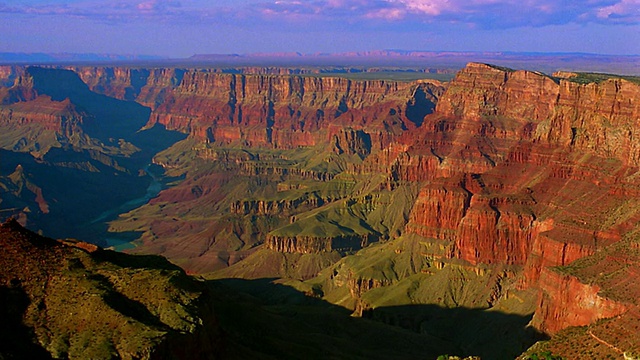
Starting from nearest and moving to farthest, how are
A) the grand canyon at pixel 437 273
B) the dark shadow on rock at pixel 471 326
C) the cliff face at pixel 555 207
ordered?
the grand canyon at pixel 437 273, the cliff face at pixel 555 207, the dark shadow on rock at pixel 471 326

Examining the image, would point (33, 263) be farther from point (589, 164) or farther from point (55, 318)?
point (589, 164)

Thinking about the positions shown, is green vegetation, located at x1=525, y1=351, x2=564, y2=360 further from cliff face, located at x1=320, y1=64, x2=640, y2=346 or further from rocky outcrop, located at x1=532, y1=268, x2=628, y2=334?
cliff face, located at x1=320, y1=64, x2=640, y2=346

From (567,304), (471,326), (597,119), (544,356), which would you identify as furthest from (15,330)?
(597,119)

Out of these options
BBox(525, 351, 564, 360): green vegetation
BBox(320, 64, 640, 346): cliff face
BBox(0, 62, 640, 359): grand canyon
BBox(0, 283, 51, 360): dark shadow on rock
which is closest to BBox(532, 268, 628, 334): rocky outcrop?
BBox(320, 64, 640, 346): cliff face

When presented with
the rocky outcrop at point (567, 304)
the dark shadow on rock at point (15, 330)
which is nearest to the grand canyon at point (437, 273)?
the dark shadow on rock at point (15, 330)

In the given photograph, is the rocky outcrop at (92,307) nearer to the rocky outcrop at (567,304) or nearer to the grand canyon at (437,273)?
the grand canyon at (437,273)

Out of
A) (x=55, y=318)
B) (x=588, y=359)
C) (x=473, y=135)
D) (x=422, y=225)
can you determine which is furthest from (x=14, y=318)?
(x=473, y=135)

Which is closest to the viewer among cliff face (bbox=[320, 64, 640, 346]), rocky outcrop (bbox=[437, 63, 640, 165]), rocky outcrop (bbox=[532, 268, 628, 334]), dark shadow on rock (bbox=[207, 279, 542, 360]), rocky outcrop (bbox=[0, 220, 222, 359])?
rocky outcrop (bbox=[0, 220, 222, 359])

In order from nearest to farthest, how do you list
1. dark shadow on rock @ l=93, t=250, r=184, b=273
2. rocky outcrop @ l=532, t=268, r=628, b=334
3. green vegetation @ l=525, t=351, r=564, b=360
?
green vegetation @ l=525, t=351, r=564, b=360
dark shadow on rock @ l=93, t=250, r=184, b=273
rocky outcrop @ l=532, t=268, r=628, b=334
